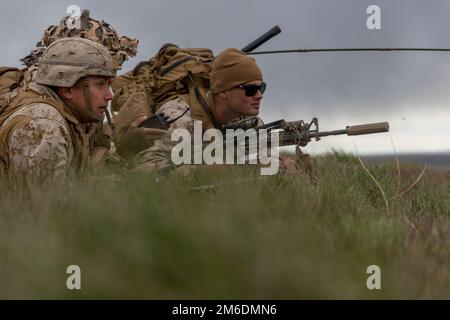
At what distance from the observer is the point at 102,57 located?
249 inches

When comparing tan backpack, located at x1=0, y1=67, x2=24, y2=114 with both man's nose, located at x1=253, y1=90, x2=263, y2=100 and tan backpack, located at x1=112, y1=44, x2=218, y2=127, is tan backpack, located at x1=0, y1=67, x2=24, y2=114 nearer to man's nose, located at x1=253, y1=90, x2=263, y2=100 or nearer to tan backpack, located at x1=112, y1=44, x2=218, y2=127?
tan backpack, located at x1=112, y1=44, x2=218, y2=127

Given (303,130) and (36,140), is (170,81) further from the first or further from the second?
(36,140)

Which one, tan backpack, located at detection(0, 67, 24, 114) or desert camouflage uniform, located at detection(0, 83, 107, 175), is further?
tan backpack, located at detection(0, 67, 24, 114)

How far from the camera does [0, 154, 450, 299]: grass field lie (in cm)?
300

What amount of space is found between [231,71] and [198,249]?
16.0 feet

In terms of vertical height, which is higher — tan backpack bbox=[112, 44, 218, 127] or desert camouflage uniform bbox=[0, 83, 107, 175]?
tan backpack bbox=[112, 44, 218, 127]

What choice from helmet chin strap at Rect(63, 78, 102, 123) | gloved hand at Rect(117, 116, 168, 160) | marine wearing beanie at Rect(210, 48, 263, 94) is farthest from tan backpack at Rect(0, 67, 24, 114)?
marine wearing beanie at Rect(210, 48, 263, 94)

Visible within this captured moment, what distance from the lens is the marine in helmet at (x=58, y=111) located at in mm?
5711

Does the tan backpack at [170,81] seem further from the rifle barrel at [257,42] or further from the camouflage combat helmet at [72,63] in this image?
the camouflage combat helmet at [72,63]

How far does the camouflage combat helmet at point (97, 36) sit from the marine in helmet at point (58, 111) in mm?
4143

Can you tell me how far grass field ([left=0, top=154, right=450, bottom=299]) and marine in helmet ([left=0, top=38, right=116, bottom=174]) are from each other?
1064 mm

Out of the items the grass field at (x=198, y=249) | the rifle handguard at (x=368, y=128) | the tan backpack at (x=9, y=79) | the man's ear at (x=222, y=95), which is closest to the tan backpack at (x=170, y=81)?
the man's ear at (x=222, y=95)
